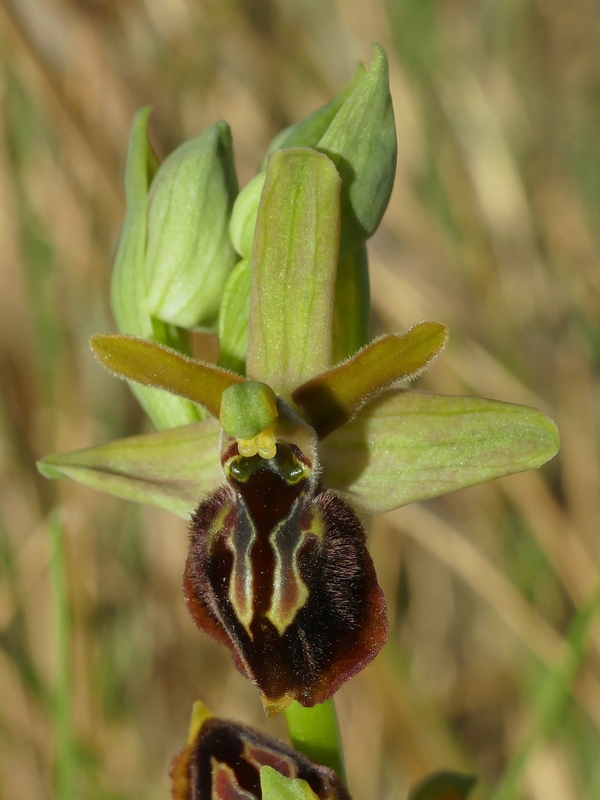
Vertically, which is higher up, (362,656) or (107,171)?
(107,171)

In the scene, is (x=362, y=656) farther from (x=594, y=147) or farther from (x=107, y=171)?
(x=594, y=147)

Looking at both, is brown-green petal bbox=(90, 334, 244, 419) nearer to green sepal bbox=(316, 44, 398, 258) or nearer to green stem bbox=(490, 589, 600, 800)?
green sepal bbox=(316, 44, 398, 258)

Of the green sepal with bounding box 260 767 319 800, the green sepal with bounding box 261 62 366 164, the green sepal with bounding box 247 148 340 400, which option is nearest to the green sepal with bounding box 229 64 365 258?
the green sepal with bounding box 261 62 366 164

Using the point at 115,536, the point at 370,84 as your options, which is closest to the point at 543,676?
the point at 115,536

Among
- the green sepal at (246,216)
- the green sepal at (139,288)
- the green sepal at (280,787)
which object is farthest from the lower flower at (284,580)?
the green sepal at (246,216)

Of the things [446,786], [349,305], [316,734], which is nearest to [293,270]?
[349,305]
